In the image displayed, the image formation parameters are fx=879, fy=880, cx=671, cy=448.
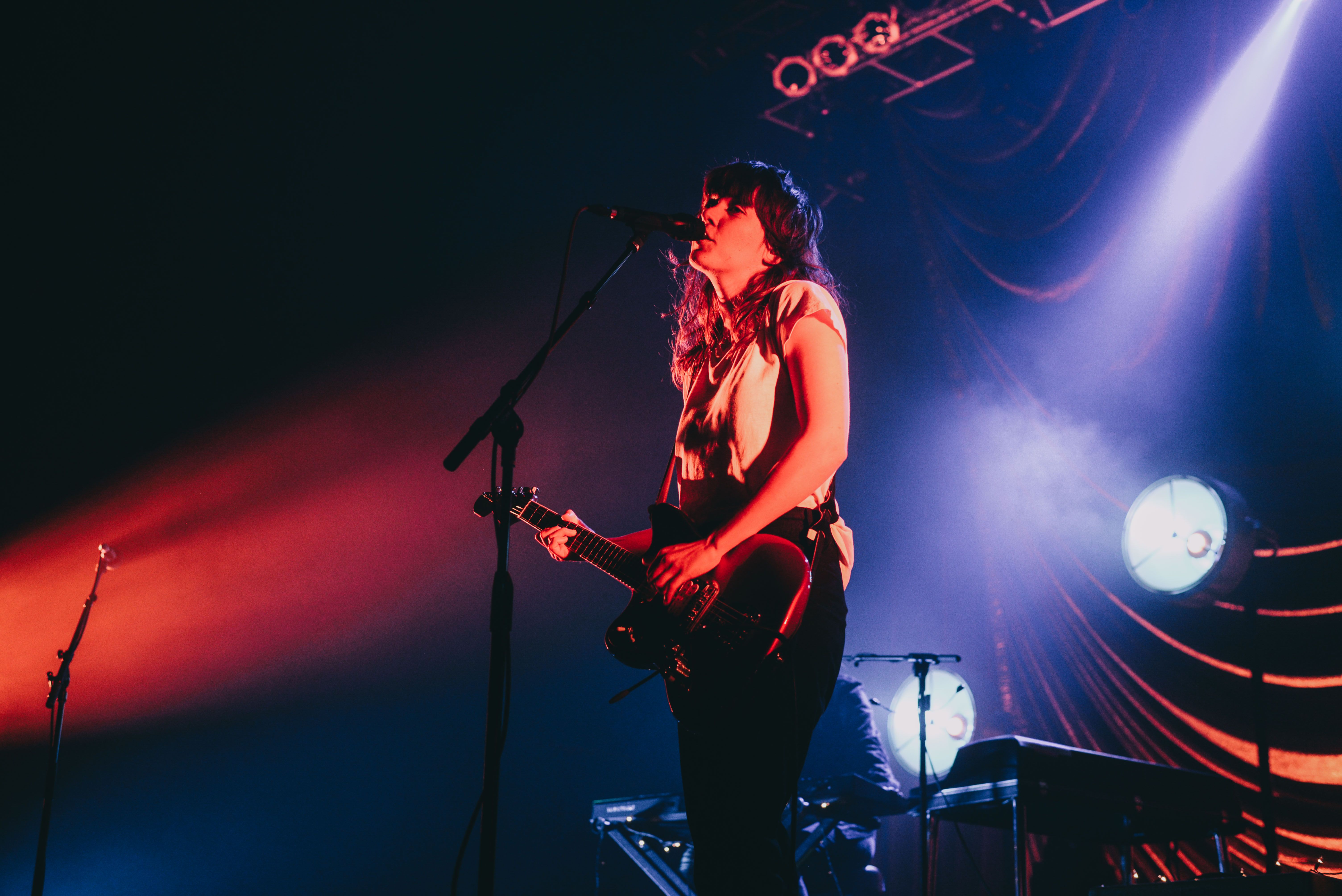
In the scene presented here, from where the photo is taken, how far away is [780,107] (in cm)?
602

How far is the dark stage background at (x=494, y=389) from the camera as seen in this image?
4.53 metres

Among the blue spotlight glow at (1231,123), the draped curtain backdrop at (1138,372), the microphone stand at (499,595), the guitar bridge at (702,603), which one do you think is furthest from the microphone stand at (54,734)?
the blue spotlight glow at (1231,123)

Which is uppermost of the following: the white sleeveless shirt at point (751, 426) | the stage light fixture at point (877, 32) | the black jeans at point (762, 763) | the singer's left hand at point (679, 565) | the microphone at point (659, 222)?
the stage light fixture at point (877, 32)

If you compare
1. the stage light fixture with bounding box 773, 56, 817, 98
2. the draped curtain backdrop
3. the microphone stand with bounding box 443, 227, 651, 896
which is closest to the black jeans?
the microphone stand with bounding box 443, 227, 651, 896

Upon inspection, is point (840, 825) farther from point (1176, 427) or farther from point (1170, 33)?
point (1170, 33)

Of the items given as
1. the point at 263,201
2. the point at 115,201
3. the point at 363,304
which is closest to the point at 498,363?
the point at 363,304

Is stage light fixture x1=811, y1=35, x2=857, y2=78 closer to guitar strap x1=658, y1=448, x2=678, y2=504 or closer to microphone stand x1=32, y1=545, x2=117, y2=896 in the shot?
guitar strap x1=658, y1=448, x2=678, y2=504

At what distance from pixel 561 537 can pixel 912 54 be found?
4864 millimetres

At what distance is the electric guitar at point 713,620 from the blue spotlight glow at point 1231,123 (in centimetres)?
444

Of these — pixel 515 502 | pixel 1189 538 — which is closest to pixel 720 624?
pixel 515 502

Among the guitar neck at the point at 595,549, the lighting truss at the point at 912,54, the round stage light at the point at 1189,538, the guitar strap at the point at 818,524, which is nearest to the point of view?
the guitar strap at the point at 818,524

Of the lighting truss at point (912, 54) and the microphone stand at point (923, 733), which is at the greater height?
the lighting truss at point (912, 54)

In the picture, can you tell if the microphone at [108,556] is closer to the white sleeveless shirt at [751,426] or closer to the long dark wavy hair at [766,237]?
the long dark wavy hair at [766,237]

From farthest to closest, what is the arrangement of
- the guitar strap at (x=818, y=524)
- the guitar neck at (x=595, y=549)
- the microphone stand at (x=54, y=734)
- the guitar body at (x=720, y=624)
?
the microphone stand at (x=54, y=734)
the guitar neck at (x=595, y=549)
the guitar strap at (x=818, y=524)
the guitar body at (x=720, y=624)
